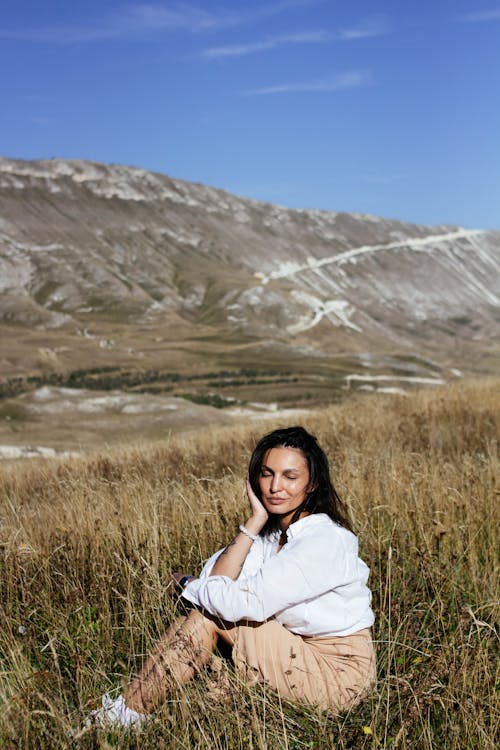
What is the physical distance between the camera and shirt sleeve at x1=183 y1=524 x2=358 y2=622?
340 cm

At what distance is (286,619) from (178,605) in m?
0.80

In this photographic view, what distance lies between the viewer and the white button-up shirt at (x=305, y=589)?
3414 millimetres

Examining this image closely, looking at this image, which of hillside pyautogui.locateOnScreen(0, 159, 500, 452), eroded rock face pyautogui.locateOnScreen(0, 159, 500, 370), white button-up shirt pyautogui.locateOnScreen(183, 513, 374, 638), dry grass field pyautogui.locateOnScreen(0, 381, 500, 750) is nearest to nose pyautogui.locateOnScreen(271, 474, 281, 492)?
white button-up shirt pyautogui.locateOnScreen(183, 513, 374, 638)

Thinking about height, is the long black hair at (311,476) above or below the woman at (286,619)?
above

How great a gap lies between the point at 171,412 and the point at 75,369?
39.9 meters

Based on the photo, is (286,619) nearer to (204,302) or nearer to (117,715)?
(117,715)

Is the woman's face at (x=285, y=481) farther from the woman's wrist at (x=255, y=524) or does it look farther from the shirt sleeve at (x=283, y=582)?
the shirt sleeve at (x=283, y=582)

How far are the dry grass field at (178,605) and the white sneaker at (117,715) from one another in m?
0.06

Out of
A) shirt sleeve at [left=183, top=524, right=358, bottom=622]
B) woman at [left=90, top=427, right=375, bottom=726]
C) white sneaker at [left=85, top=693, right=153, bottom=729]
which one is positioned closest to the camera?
white sneaker at [left=85, top=693, right=153, bottom=729]

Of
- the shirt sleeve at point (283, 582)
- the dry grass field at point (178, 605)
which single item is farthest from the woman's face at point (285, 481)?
the dry grass field at point (178, 605)

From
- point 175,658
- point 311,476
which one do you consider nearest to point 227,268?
point 311,476

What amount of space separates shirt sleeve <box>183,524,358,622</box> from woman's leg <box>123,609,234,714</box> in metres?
0.10

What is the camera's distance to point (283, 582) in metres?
3.44

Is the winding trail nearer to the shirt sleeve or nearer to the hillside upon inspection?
the hillside
